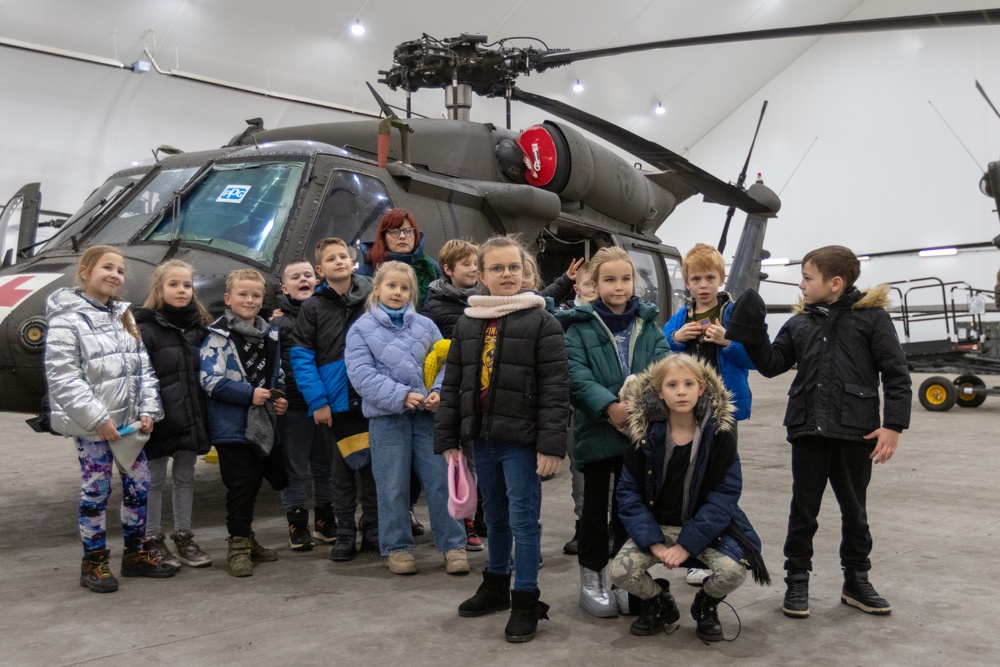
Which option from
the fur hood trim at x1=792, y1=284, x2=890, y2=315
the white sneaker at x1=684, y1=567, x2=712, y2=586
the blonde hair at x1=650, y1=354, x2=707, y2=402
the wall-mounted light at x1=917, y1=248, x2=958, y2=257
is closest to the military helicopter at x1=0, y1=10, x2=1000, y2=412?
the fur hood trim at x1=792, y1=284, x2=890, y2=315

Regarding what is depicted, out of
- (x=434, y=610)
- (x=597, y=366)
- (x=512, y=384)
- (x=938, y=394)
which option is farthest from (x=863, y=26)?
(x=938, y=394)

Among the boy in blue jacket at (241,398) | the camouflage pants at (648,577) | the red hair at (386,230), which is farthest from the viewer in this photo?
the red hair at (386,230)

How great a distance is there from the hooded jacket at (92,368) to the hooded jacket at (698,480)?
2045mm

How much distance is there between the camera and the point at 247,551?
3793mm

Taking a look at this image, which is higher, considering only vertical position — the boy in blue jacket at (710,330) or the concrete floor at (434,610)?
the boy in blue jacket at (710,330)

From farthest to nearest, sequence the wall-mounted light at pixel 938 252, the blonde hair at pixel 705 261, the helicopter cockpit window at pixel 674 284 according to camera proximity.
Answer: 1. the wall-mounted light at pixel 938 252
2. the helicopter cockpit window at pixel 674 284
3. the blonde hair at pixel 705 261

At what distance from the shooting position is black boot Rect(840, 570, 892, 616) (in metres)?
3.14

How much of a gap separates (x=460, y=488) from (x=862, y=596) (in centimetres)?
153

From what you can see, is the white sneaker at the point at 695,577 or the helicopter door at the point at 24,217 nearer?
the white sneaker at the point at 695,577

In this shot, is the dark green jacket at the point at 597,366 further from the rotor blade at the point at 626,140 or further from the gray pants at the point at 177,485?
the rotor blade at the point at 626,140

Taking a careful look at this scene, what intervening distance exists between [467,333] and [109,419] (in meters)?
1.50

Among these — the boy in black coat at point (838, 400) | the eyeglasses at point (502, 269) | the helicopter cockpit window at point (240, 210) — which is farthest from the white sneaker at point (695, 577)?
the helicopter cockpit window at point (240, 210)

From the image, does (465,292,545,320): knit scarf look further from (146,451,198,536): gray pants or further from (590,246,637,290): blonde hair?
(146,451,198,536): gray pants

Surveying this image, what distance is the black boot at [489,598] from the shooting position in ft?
10.4
